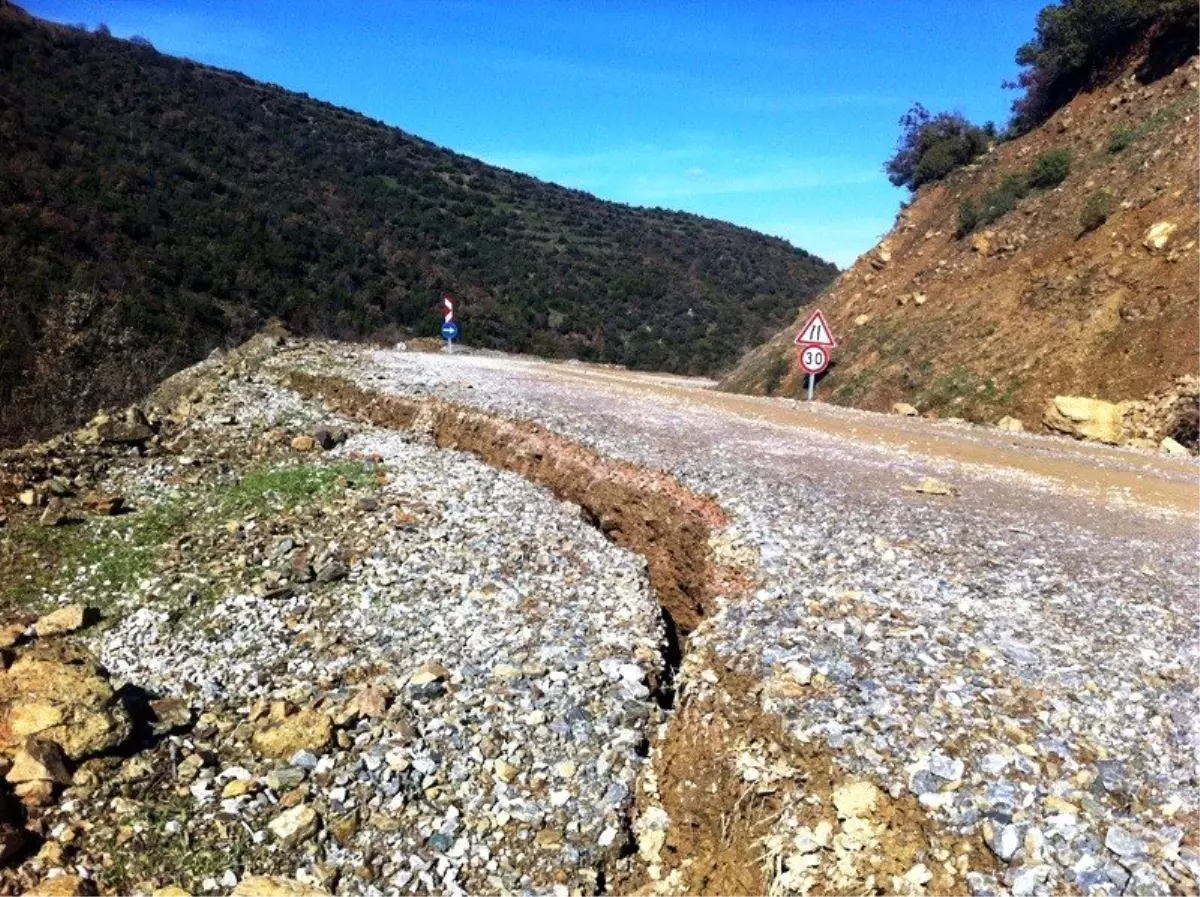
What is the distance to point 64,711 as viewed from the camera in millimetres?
6094

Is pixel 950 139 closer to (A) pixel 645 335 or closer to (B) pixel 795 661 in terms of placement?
(A) pixel 645 335

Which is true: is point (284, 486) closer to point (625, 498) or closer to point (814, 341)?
point (625, 498)

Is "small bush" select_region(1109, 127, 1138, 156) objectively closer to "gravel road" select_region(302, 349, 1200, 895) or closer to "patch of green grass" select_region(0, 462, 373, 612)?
"gravel road" select_region(302, 349, 1200, 895)

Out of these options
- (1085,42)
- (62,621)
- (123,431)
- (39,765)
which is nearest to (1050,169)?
(1085,42)

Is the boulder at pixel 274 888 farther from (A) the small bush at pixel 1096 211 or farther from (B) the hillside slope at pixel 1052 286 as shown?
(A) the small bush at pixel 1096 211

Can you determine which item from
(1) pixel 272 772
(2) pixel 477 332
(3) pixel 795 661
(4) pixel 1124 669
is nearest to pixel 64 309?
(2) pixel 477 332

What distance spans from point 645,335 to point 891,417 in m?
32.8

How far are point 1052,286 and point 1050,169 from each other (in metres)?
5.48

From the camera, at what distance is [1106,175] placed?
67.5ft

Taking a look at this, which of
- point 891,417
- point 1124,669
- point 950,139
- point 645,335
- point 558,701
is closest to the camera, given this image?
point 1124,669

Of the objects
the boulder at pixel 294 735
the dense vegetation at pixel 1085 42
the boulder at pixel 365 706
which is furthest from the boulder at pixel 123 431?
the dense vegetation at pixel 1085 42

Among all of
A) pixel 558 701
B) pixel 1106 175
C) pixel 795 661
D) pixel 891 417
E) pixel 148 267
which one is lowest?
pixel 558 701

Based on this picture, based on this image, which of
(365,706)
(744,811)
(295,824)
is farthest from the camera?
(365,706)

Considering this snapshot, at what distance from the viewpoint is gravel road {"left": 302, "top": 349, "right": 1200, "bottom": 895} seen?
13.9ft
